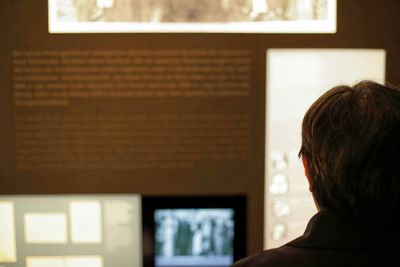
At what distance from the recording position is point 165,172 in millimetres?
2229

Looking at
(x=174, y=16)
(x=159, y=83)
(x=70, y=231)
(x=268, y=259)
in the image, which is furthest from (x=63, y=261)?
(x=268, y=259)

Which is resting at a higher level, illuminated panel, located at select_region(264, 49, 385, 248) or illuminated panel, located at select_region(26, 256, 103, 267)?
illuminated panel, located at select_region(264, 49, 385, 248)

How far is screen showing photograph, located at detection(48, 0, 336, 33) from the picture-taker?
2166 millimetres

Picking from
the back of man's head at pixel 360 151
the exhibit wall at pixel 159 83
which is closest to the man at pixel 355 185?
the back of man's head at pixel 360 151

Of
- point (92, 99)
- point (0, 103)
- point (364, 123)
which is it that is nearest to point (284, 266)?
point (364, 123)

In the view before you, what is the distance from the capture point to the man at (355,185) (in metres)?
1.01

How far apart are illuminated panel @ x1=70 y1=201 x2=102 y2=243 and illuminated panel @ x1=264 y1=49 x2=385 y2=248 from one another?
0.76 meters

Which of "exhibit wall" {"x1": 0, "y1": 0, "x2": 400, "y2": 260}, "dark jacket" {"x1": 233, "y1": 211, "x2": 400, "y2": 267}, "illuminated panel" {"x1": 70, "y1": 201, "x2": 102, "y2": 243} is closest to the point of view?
"dark jacket" {"x1": 233, "y1": 211, "x2": 400, "y2": 267}

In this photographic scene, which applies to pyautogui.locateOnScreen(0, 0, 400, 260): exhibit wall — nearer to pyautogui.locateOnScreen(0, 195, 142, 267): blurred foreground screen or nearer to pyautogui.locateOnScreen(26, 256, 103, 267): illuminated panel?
pyautogui.locateOnScreen(0, 195, 142, 267): blurred foreground screen

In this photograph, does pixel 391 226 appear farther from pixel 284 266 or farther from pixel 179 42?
pixel 179 42

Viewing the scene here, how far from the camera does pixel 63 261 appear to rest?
2295mm

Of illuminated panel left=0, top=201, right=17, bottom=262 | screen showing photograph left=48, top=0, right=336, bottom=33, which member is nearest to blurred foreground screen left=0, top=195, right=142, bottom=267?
illuminated panel left=0, top=201, right=17, bottom=262

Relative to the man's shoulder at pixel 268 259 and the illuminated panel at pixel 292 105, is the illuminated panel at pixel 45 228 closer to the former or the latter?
the illuminated panel at pixel 292 105

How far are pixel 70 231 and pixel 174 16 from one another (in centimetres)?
107
